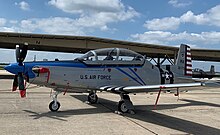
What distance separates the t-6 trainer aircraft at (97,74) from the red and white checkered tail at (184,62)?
1.43 m

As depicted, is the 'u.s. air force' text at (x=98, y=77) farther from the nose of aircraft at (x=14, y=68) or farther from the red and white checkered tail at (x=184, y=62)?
the red and white checkered tail at (x=184, y=62)

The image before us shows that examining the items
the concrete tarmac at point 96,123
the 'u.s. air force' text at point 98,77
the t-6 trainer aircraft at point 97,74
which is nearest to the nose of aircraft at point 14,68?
the t-6 trainer aircraft at point 97,74

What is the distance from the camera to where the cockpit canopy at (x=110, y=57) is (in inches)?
364

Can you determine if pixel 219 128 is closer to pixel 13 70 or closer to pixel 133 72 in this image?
pixel 133 72

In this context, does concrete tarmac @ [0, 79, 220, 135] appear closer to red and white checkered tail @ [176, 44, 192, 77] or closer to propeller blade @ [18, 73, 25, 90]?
propeller blade @ [18, 73, 25, 90]

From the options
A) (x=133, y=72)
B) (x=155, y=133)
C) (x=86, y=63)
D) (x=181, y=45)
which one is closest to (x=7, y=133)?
(x=155, y=133)

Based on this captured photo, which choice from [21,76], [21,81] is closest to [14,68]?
[21,76]

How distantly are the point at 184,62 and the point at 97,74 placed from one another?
553cm

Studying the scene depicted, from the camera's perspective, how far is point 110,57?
954 centimetres

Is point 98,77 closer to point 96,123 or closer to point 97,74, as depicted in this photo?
point 97,74

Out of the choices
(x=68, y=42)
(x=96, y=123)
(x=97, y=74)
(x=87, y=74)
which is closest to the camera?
(x=96, y=123)

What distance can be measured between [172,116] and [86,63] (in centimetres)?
370

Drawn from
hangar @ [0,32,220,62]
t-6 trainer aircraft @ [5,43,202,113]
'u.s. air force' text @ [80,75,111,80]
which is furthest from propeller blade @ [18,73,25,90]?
hangar @ [0,32,220,62]

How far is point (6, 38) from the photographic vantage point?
111 feet
